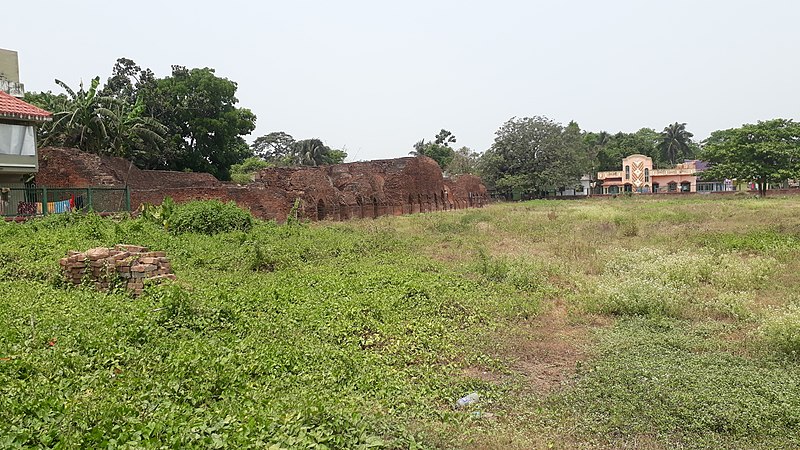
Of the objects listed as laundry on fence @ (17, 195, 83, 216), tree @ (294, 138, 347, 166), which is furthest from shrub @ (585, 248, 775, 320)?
tree @ (294, 138, 347, 166)

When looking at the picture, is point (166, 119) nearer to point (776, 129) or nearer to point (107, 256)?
point (107, 256)

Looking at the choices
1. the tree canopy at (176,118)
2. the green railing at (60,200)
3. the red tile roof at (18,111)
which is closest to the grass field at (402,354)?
the green railing at (60,200)

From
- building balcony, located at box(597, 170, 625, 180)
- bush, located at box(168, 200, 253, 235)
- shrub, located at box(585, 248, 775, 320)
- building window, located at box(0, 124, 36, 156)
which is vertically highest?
building window, located at box(0, 124, 36, 156)

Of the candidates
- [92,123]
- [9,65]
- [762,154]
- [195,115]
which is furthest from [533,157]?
[9,65]

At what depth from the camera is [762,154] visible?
37.8 meters

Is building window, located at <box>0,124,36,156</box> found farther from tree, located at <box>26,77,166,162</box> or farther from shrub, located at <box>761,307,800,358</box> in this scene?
shrub, located at <box>761,307,800,358</box>

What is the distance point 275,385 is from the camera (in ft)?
13.7

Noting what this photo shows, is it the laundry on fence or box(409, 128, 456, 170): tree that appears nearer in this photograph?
→ the laundry on fence

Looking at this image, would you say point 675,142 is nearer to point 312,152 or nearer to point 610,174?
point 610,174

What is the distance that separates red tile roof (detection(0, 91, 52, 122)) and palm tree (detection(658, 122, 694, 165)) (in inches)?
2666

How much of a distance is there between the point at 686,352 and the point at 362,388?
3.14m

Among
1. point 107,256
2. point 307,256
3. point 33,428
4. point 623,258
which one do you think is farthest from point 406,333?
point 623,258

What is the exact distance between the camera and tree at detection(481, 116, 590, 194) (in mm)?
44625

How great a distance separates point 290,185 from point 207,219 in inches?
312
